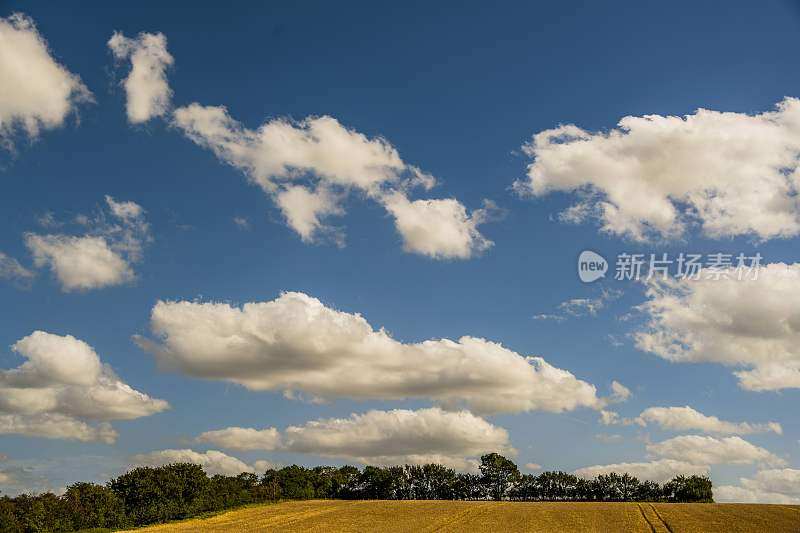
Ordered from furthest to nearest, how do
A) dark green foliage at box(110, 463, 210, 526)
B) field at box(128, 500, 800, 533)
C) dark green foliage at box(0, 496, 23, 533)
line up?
dark green foliage at box(110, 463, 210, 526)
dark green foliage at box(0, 496, 23, 533)
field at box(128, 500, 800, 533)

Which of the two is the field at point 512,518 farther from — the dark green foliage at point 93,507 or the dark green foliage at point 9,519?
the dark green foliage at point 9,519

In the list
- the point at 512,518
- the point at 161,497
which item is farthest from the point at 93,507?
the point at 512,518

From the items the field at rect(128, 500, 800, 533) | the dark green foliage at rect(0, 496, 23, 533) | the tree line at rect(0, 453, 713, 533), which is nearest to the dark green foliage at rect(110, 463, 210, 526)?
the tree line at rect(0, 453, 713, 533)

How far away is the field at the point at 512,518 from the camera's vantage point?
83625 mm

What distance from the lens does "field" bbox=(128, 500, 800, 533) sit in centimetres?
8362

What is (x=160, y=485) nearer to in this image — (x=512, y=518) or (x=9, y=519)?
(x=9, y=519)

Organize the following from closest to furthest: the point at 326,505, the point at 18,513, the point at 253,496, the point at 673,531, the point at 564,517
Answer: the point at 673,531 < the point at 564,517 < the point at 18,513 < the point at 326,505 < the point at 253,496

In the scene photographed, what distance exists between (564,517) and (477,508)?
19.2m

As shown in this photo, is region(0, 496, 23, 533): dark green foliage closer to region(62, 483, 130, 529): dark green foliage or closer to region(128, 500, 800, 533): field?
region(62, 483, 130, 529): dark green foliage

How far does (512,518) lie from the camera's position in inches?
3701

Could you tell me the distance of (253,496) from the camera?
5906 inches

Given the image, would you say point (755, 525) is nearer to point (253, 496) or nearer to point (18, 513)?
point (253, 496)

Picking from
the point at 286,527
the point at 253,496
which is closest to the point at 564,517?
the point at 286,527

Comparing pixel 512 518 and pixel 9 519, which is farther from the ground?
pixel 512 518
